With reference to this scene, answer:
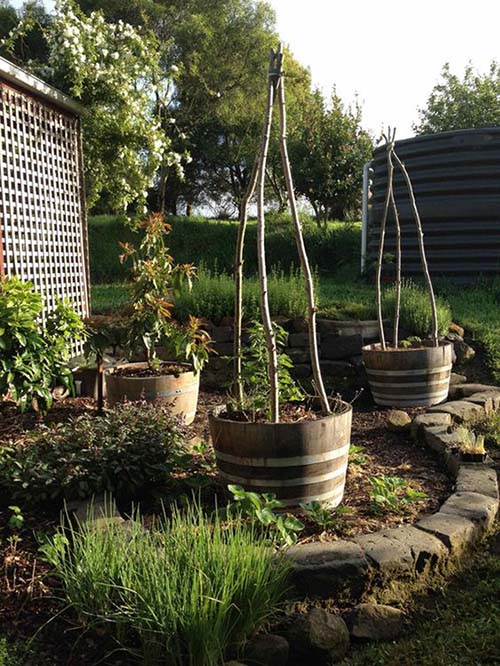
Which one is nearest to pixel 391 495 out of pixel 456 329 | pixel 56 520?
pixel 56 520

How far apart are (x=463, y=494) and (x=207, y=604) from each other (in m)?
1.59

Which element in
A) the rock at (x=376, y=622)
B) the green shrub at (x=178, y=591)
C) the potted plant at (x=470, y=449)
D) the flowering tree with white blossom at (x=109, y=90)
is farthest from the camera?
the flowering tree with white blossom at (x=109, y=90)

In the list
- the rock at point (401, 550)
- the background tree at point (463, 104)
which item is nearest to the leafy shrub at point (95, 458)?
the rock at point (401, 550)

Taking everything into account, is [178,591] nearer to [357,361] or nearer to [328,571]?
[328,571]

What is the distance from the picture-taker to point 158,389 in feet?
14.4

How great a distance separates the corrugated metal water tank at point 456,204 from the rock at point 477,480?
566 cm

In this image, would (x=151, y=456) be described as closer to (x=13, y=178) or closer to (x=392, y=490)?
(x=392, y=490)

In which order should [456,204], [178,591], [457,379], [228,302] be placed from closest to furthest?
1. [178,591]
2. [457,379]
3. [228,302]
4. [456,204]

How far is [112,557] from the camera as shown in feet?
7.24

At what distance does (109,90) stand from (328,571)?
692 centimetres

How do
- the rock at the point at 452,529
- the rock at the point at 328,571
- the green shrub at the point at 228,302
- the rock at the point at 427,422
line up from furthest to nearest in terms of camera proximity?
the green shrub at the point at 228,302 < the rock at the point at 427,422 < the rock at the point at 452,529 < the rock at the point at 328,571

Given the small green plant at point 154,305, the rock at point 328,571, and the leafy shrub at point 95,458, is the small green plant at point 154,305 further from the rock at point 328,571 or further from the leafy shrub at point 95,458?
the rock at point 328,571

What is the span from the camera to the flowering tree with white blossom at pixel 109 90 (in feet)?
25.5

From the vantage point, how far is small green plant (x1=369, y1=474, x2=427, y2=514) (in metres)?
3.04
